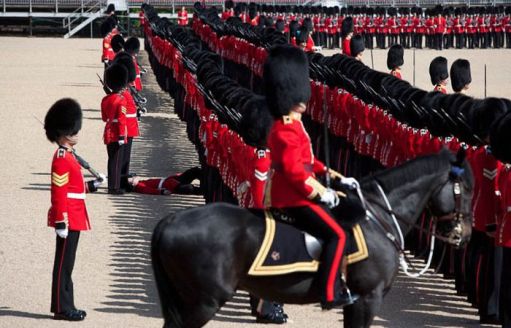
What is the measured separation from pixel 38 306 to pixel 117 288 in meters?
0.61

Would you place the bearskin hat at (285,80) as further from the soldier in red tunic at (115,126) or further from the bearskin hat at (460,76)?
the soldier in red tunic at (115,126)

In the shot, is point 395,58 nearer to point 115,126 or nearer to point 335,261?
point 115,126

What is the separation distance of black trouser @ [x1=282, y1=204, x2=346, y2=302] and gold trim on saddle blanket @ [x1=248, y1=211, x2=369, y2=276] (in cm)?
8

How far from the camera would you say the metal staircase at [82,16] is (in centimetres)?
3450

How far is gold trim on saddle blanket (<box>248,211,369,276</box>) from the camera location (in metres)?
5.90

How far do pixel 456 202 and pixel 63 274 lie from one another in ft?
7.66

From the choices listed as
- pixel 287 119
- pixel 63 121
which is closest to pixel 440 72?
pixel 63 121

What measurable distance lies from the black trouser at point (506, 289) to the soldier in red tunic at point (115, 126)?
16.6ft

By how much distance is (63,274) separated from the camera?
7.28m

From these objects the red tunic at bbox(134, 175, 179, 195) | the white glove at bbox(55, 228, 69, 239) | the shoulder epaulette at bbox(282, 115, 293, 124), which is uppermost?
the shoulder epaulette at bbox(282, 115, 293, 124)

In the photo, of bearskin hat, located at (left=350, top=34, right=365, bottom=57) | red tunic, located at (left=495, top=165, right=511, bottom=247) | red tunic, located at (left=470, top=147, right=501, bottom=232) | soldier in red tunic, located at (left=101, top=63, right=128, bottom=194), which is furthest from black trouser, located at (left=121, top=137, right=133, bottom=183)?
red tunic, located at (left=495, top=165, right=511, bottom=247)

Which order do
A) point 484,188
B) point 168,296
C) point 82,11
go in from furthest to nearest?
1. point 82,11
2. point 484,188
3. point 168,296

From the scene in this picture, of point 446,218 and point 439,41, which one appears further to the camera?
point 439,41

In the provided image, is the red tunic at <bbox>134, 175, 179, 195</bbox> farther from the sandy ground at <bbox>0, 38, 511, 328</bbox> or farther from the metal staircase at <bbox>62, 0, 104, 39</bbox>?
the metal staircase at <bbox>62, 0, 104, 39</bbox>
